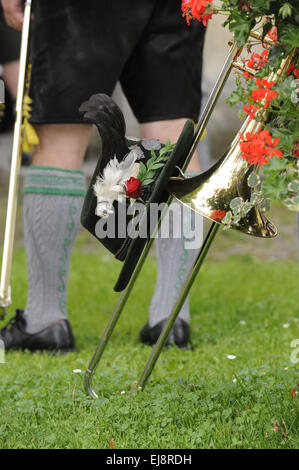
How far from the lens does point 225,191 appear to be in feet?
4.46

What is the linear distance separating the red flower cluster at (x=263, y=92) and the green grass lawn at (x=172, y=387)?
23.8 inches

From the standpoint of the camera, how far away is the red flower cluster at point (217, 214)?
4.38 ft

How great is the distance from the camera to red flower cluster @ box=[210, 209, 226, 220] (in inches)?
52.6

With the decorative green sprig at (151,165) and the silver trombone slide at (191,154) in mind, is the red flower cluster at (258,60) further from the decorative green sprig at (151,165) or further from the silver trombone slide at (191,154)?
the decorative green sprig at (151,165)

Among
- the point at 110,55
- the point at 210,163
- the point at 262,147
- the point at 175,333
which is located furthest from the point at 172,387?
the point at 210,163

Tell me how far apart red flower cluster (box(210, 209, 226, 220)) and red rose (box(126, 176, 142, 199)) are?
0.17m

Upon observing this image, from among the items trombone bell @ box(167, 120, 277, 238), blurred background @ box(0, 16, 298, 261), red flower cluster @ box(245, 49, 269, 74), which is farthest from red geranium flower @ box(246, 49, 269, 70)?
blurred background @ box(0, 16, 298, 261)

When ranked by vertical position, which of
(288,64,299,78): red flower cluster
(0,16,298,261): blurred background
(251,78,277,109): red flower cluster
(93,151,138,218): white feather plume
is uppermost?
(288,64,299,78): red flower cluster

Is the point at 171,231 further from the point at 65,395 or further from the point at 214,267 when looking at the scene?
the point at 214,267

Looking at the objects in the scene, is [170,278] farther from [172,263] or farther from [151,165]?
[151,165]

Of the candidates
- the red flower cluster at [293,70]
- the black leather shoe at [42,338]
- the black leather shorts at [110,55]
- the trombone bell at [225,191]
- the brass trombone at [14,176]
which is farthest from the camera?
the black leather shoe at [42,338]

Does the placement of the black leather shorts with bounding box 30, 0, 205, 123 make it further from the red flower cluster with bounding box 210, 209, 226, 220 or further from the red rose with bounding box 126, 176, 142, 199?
the red flower cluster with bounding box 210, 209, 226, 220

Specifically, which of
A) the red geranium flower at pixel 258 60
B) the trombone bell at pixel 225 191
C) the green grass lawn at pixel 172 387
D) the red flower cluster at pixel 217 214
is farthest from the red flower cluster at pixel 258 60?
the green grass lawn at pixel 172 387

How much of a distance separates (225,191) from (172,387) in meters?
0.58
